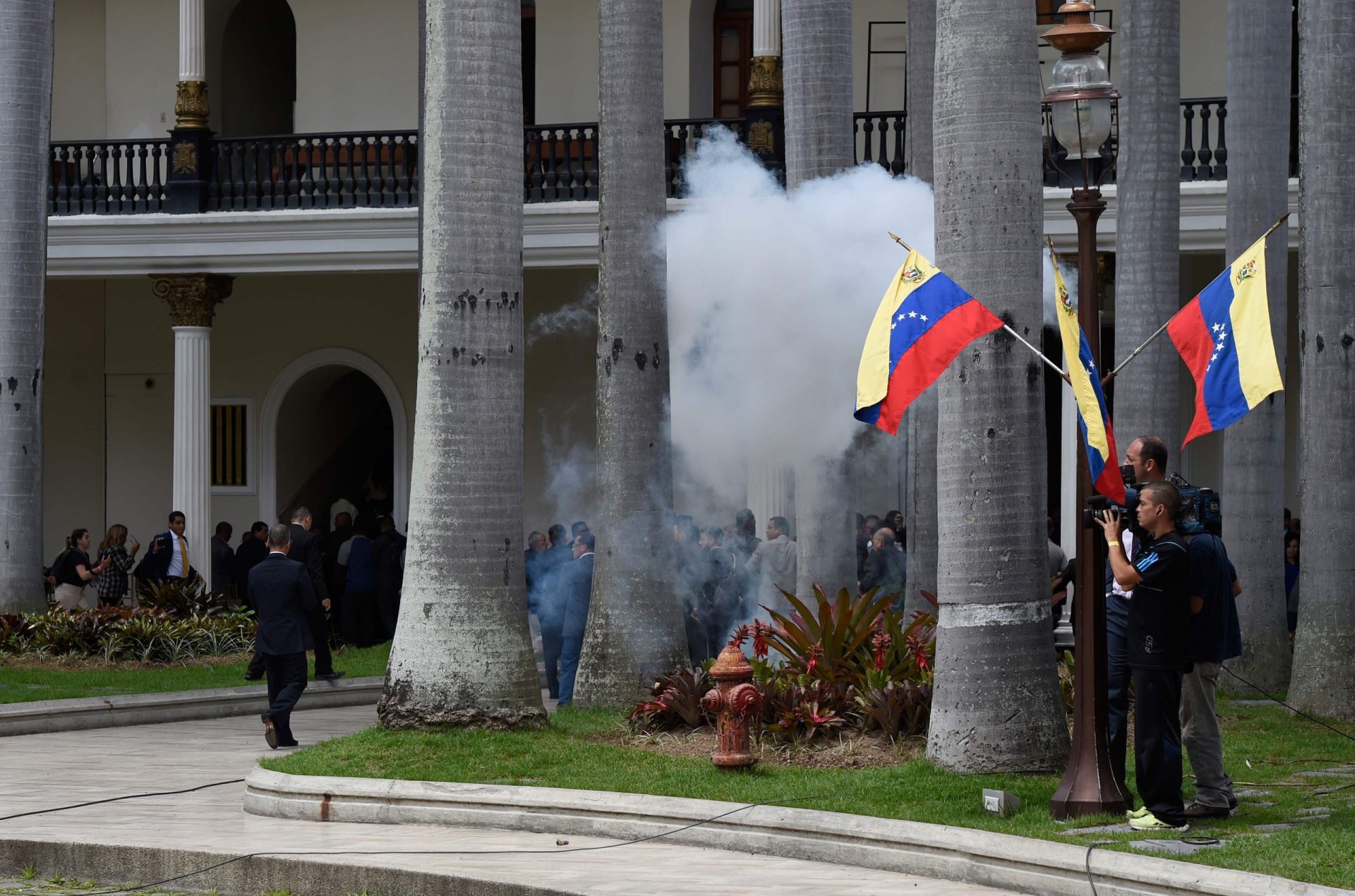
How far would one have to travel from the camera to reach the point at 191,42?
72.9ft

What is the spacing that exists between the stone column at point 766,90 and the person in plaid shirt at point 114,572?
8311 mm

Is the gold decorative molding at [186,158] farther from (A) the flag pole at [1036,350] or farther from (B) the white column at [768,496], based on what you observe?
(A) the flag pole at [1036,350]

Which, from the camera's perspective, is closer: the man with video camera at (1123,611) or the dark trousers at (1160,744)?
the dark trousers at (1160,744)

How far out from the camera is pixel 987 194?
368 inches

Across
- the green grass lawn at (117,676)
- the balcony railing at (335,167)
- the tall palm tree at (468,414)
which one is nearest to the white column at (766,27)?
the balcony railing at (335,167)

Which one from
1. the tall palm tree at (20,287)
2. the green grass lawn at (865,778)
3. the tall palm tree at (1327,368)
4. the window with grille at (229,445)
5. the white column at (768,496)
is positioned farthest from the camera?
the window with grille at (229,445)

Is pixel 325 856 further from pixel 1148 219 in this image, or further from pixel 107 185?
pixel 107 185

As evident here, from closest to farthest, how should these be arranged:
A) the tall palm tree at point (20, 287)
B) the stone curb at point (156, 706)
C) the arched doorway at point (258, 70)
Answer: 1. the stone curb at point (156, 706)
2. the tall palm tree at point (20, 287)
3. the arched doorway at point (258, 70)

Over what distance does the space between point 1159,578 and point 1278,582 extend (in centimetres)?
731

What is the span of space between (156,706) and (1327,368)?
915cm

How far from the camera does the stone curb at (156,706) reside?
13422 mm

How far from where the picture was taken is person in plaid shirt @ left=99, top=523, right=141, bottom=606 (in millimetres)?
19984

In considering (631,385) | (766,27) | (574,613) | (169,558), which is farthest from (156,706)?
(766,27)

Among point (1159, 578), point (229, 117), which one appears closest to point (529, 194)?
point (229, 117)
